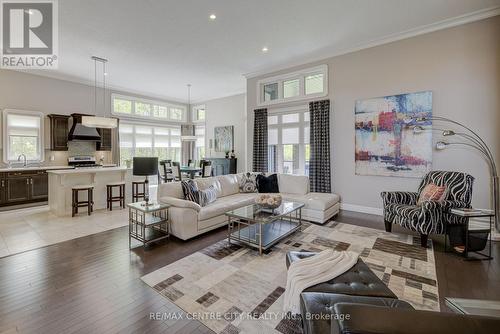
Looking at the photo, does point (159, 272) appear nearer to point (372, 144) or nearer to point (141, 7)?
point (141, 7)

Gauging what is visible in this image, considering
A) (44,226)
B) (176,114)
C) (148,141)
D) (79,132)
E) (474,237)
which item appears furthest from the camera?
(176,114)

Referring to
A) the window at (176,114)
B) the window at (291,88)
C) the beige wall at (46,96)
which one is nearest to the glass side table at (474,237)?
the window at (291,88)

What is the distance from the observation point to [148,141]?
9422mm

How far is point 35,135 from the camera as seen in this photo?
652 cm

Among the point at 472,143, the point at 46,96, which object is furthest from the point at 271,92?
the point at 46,96

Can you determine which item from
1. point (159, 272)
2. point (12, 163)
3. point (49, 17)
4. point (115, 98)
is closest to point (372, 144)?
point (159, 272)

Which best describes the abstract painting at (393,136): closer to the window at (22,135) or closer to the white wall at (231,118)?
the white wall at (231,118)

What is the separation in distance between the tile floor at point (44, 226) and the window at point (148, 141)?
142 inches

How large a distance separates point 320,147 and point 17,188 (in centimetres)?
750

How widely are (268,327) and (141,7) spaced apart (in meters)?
4.64

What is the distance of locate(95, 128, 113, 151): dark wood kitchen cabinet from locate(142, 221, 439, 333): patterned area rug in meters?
6.23

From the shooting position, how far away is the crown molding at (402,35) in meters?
3.97

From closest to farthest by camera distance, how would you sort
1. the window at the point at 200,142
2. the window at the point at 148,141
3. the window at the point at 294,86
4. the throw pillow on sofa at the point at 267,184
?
the throw pillow on sofa at the point at 267,184 → the window at the point at 294,86 → the window at the point at 148,141 → the window at the point at 200,142

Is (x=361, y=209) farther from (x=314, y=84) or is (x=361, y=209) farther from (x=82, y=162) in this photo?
(x=82, y=162)
